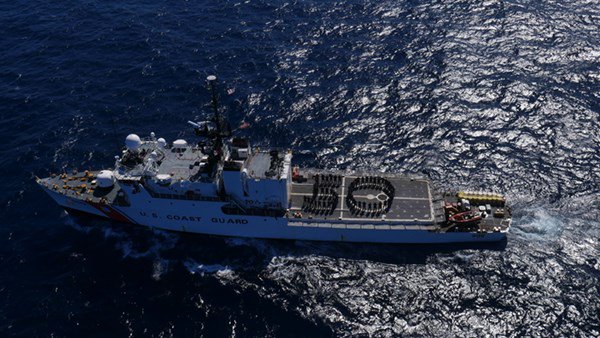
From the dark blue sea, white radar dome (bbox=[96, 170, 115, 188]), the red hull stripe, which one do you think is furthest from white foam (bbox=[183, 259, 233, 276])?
white radar dome (bbox=[96, 170, 115, 188])

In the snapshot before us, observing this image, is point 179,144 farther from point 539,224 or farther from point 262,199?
point 539,224

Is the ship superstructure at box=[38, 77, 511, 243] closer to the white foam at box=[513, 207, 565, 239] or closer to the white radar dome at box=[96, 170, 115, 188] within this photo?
the white radar dome at box=[96, 170, 115, 188]

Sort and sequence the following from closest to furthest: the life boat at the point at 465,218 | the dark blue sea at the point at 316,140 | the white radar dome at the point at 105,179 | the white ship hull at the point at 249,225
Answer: the dark blue sea at the point at 316,140
the white ship hull at the point at 249,225
the life boat at the point at 465,218
the white radar dome at the point at 105,179

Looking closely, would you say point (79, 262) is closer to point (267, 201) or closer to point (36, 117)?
point (267, 201)

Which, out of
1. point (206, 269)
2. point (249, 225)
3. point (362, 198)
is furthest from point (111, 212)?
point (362, 198)

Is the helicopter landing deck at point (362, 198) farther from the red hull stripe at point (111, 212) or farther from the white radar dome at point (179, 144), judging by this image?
the red hull stripe at point (111, 212)

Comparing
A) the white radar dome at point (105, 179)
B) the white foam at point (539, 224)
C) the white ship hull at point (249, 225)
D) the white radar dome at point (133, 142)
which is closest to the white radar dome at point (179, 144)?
the white radar dome at point (133, 142)
